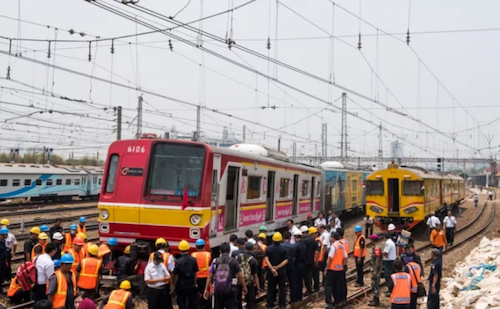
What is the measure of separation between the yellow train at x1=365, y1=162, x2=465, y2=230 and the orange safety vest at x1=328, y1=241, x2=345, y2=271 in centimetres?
1131

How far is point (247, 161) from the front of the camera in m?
12.8

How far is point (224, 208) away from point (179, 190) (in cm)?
146

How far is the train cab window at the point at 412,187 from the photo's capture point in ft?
65.9

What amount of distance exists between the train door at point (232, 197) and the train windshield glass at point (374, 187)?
34.3 ft

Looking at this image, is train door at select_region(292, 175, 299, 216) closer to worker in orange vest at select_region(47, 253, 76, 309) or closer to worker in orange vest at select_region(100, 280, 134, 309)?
worker in orange vest at select_region(47, 253, 76, 309)

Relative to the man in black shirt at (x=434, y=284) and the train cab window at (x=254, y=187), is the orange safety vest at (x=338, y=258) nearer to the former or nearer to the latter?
the man in black shirt at (x=434, y=284)

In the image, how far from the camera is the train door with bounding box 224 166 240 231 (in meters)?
12.2

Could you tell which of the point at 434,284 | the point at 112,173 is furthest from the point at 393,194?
the point at 112,173

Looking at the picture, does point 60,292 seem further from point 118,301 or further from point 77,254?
point 77,254

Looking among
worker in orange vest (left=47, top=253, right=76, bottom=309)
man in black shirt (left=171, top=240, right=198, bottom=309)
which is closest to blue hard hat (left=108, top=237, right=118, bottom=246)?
man in black shirt (left=171, top=240, right=198, bottom=309)

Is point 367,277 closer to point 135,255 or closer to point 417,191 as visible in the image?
point 135,255

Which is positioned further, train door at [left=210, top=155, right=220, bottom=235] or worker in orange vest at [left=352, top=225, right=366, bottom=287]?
worker in orange vest at [left=352, top=225, right=366, bottom=287]

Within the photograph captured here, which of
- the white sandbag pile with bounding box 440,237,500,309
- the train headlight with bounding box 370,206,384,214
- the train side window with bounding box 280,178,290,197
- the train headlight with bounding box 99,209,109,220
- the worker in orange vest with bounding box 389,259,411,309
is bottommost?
the white sandbag pile with bounding box 440,237,500,309

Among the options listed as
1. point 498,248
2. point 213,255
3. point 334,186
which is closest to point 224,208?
point 213,255
